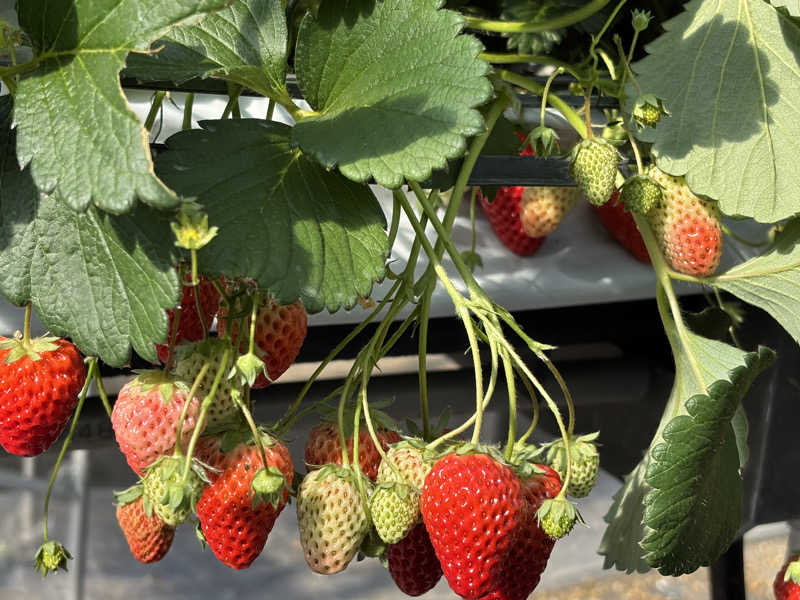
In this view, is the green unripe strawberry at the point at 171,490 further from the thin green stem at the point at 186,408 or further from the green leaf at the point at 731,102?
the green leaf at the point at 731,102

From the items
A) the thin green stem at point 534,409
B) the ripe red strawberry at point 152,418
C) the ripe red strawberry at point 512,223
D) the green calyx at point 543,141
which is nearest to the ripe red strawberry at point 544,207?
the ripe red strawberry at point 512,223

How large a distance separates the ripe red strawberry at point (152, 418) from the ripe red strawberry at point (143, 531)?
1.4 inches

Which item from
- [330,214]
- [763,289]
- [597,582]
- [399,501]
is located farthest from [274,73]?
[597,582]

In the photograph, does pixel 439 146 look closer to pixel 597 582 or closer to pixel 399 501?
pixel 399 501

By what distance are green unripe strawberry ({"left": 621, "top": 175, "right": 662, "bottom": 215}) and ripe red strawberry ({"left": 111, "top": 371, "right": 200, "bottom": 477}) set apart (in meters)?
0.27

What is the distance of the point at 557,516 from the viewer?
47cm

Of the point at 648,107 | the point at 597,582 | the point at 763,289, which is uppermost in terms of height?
the point at 648,107

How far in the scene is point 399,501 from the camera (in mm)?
460

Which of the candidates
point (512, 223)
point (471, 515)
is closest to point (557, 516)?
point (471, 515)

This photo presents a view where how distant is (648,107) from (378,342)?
0.21m

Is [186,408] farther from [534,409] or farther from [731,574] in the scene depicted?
[731,574]

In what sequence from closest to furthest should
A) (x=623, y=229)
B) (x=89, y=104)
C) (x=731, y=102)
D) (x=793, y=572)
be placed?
(x=89, y=104), (x=731, y=102), (x=793, y=572), (x=623, y=229)

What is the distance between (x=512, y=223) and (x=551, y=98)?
22cm

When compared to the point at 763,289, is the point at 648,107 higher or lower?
higher
